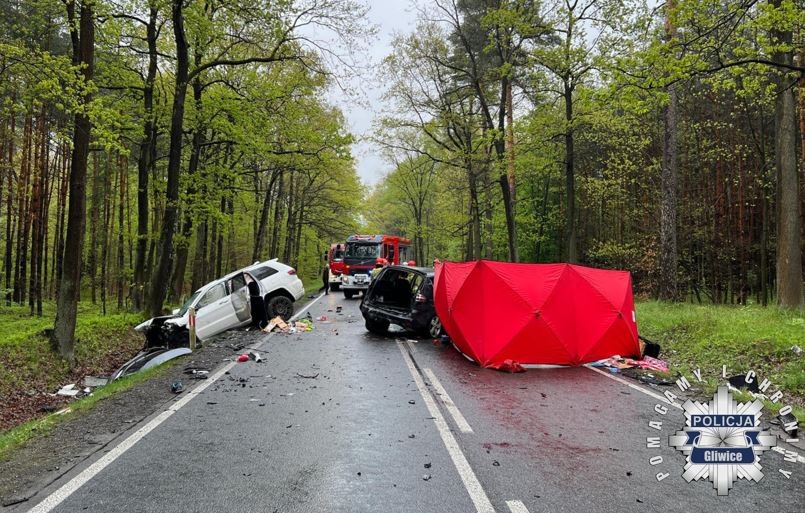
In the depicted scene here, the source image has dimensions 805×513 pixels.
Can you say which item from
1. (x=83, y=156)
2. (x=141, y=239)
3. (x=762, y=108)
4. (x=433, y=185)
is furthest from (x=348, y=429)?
(x=433, y=185)

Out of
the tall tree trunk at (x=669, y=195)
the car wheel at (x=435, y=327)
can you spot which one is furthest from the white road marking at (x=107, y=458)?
the tall tree trunk at (x=669, y=195)

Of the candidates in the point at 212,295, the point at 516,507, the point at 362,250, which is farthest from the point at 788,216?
the point at 362,250

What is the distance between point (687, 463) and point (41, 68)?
11.5 meters

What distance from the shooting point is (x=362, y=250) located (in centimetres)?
2653

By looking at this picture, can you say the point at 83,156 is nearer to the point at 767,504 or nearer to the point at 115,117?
the point at 115,117

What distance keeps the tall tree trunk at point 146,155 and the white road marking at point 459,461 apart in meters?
13.6

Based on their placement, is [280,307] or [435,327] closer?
[435,327]

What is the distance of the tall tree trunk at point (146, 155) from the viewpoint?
1605 cm

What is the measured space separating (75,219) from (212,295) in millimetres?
3724

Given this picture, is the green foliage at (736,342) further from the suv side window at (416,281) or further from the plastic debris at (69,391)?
the plastic debris at (69,391)

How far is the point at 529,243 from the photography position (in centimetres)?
3731

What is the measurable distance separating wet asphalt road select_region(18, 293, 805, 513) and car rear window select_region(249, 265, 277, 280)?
7.35 meters

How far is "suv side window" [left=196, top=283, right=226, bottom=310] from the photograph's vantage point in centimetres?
1299

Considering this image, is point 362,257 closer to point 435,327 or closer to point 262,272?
point 262,272
